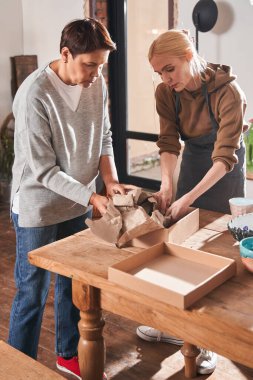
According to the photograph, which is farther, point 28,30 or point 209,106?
point 28,30

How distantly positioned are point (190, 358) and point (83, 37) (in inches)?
56.6

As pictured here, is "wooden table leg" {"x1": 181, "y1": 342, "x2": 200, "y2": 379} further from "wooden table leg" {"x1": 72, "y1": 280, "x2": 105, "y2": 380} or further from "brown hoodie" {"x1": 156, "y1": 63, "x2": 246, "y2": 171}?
"brown hoodie" {"x1": 156, "y1": 63, "x2": 246, "y2": 171}

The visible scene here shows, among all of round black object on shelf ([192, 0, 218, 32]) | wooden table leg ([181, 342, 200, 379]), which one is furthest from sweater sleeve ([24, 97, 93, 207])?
round black object on shelf ([192, 0, 218, 32])

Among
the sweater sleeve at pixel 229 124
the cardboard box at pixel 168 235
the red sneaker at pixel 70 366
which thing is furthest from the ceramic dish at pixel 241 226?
the red sneaker at pixel 70 366

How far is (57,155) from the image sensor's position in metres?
2.20

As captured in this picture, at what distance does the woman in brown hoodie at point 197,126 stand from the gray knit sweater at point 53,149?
0.31 m

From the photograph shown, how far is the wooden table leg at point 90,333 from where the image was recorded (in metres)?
1.82

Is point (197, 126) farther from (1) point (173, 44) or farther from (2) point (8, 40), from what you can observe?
(2) point (8, 40)

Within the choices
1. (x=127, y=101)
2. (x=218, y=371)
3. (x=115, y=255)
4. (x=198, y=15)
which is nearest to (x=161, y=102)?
(x=115, y=255)

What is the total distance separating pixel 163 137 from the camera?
257cm

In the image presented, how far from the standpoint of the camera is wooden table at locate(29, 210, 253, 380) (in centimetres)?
145

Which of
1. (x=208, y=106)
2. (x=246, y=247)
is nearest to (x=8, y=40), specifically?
(x=208, y=106)

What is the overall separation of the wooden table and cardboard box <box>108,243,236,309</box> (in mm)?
23

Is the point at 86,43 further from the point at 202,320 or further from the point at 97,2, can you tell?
the point at 97,2
